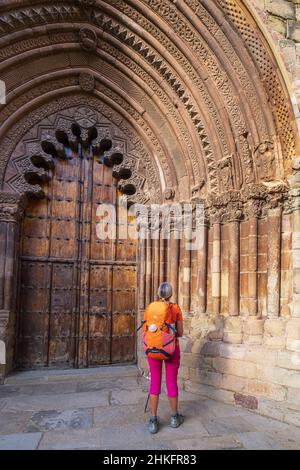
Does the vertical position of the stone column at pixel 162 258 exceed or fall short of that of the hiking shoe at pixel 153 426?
it exceeds it

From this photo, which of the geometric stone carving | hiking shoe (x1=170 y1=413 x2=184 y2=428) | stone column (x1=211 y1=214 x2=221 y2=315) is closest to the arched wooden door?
stone column (x1=211 y1=214 x2=221 y2=315)

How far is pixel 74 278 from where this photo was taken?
5.18 m

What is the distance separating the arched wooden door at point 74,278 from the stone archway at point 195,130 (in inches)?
16.4

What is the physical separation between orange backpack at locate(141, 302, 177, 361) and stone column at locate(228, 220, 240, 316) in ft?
4.85

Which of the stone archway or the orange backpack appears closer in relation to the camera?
the orange backpack

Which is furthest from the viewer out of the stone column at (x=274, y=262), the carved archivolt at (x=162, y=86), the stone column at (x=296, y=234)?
the carved archivolt at (x=162, y=86)

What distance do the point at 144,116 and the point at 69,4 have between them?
186cm

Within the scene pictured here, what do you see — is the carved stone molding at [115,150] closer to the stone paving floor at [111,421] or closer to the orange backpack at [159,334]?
the orange backpack at [159,334]

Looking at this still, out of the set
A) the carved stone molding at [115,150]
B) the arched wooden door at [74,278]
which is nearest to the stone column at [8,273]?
the arched wooden door at [74,278]

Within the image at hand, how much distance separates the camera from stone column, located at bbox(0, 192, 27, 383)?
4.43 m

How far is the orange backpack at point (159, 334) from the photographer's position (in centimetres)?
301

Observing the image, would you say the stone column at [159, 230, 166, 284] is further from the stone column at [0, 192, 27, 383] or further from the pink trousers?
the stone column at [0, 192, 27, 383]

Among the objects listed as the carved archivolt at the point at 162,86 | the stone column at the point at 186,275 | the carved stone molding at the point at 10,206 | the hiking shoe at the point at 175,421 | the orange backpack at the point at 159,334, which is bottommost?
the hiking shoe at the point at 175,421
